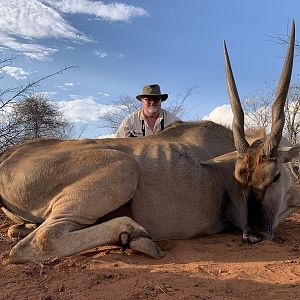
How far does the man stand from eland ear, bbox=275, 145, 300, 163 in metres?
2.63

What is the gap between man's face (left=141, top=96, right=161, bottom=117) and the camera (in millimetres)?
6426

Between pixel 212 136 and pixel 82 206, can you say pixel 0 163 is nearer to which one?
pixel 82 206

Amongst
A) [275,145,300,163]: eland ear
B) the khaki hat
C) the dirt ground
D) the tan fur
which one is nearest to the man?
the khaki hat

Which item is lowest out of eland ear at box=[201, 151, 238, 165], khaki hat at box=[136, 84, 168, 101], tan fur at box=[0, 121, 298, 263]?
tan fur at box=[0, 121, 298, 263]

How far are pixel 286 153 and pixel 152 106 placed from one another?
274cm

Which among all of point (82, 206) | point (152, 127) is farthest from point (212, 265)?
point (152, 127)

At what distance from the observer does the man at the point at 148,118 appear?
21.1 ft

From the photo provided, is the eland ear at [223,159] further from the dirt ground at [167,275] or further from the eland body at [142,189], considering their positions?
the dirt ground at [167,275]

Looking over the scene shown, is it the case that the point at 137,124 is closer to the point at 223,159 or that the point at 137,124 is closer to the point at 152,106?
the point at 152,106

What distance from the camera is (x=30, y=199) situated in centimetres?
376

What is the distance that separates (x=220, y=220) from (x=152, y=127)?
2.58m

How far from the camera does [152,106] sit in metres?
6.42

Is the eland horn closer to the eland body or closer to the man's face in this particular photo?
the eland body

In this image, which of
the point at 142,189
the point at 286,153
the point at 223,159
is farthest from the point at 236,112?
the point at 142,189
